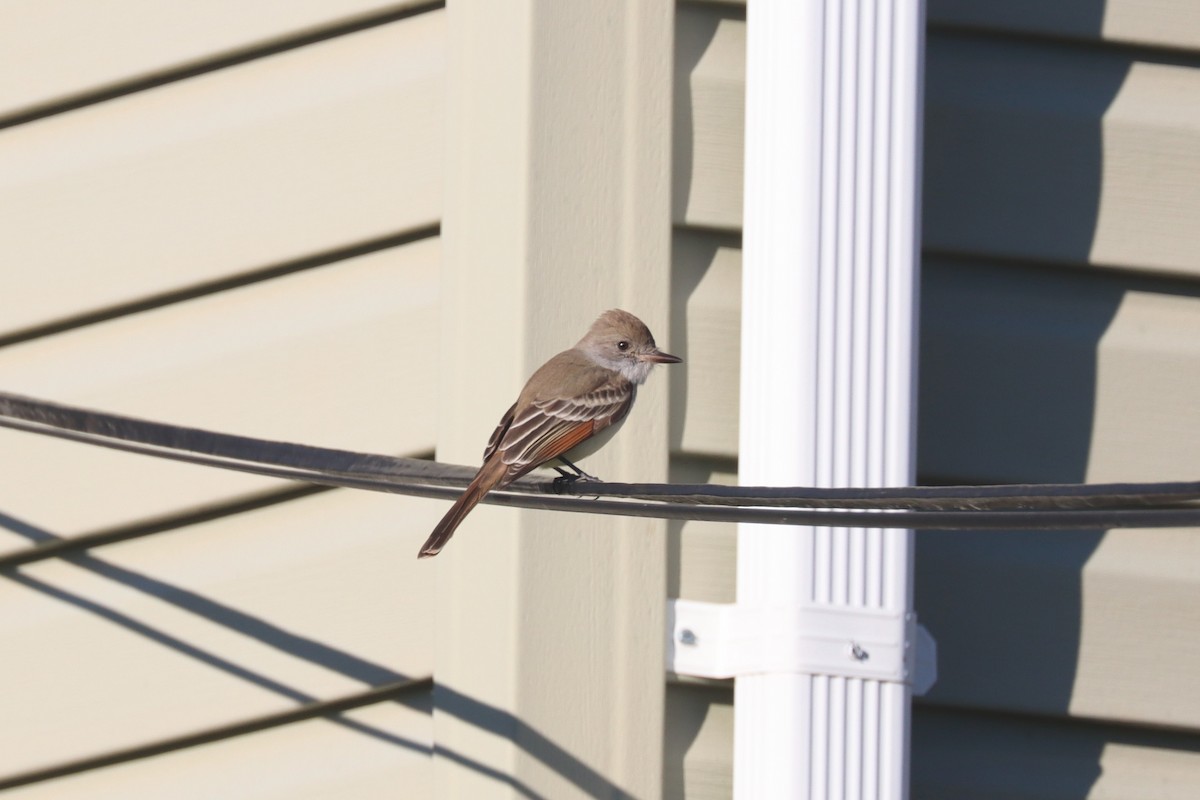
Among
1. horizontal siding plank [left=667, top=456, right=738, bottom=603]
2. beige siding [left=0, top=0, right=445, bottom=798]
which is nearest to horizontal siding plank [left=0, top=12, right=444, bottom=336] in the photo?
beige siding [left=0, top=0, right=445, bottom=798]

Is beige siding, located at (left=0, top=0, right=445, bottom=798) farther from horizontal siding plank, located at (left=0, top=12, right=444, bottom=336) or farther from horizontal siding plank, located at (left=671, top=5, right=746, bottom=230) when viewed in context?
horizontal siding plank, located at (left=671, top=5, right=746, bottom=230)

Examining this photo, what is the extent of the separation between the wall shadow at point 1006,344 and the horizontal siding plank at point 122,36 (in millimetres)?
1662

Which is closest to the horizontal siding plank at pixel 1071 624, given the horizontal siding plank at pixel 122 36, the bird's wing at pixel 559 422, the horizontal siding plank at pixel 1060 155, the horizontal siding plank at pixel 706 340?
the horizontal siding plank at pixel 706 340

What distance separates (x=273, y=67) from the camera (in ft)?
16.5

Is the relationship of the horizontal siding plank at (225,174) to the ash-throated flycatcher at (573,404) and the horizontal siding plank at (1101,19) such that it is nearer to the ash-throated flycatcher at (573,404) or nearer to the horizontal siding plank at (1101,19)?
the ash-throated flycatcher at (573,404)

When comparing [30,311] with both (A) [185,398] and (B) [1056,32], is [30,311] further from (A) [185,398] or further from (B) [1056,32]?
(B) [1056,32]

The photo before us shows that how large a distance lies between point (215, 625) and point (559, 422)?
1.13 meters

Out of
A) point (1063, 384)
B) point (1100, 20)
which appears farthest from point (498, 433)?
point (1100, 20)

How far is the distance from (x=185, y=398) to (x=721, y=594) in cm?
154

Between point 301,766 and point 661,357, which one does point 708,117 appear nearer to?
point 661,357

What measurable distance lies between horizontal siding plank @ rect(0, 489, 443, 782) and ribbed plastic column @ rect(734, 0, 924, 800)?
35.3 inches

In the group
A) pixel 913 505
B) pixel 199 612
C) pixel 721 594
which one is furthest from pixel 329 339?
pixel 913 505

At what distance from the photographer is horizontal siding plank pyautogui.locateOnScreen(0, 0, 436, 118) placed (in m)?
5.01

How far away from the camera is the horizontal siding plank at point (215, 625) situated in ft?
15.2
